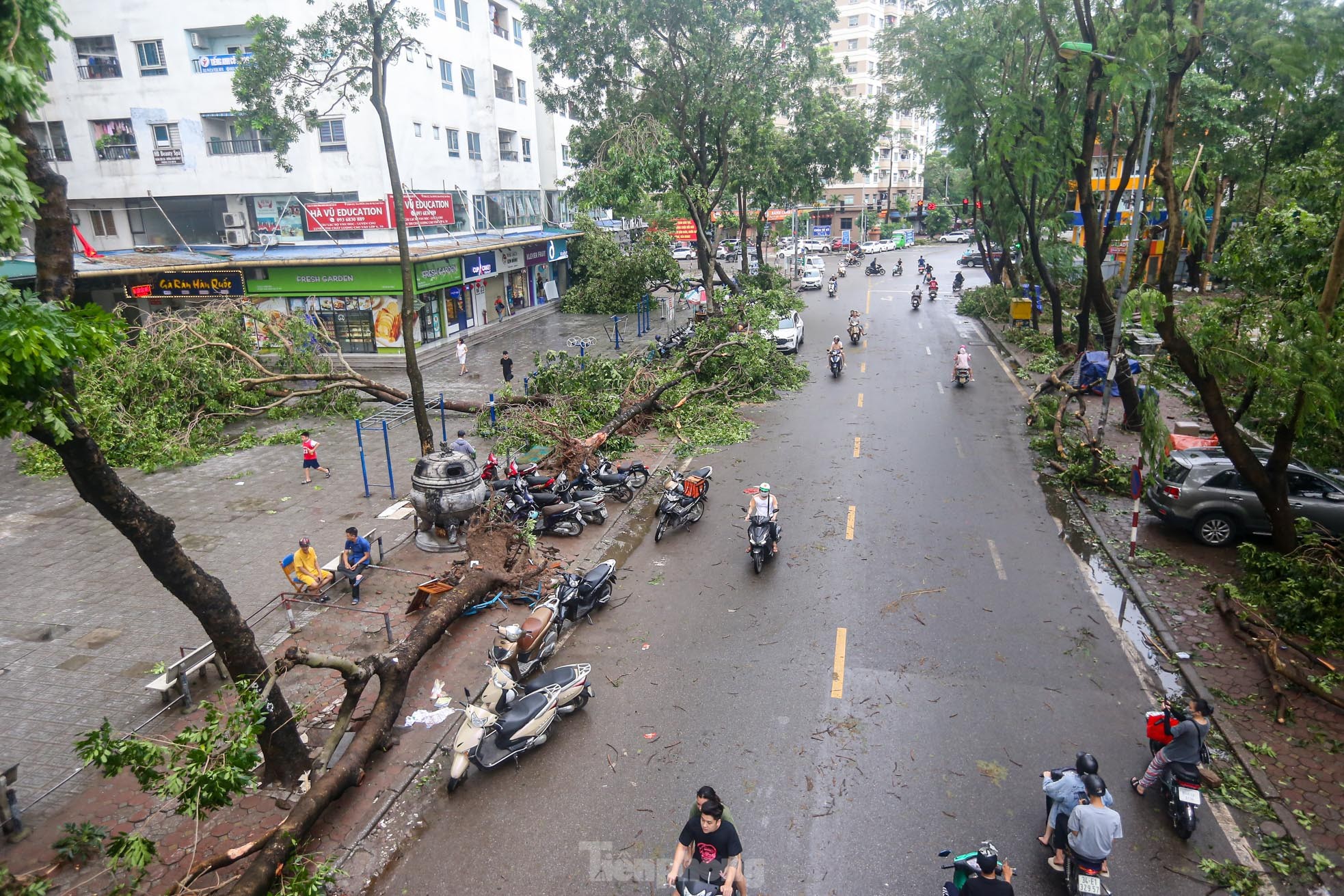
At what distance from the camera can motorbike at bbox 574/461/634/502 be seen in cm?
1548

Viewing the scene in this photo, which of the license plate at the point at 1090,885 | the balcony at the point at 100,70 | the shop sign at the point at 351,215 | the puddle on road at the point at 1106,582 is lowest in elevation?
the puddle on road at the point at 1106,582

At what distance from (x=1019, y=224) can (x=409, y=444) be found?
24.9 m

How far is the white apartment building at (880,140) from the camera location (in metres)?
83.9

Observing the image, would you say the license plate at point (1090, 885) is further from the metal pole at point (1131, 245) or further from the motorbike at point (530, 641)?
the metal pole at point (1131, 245)

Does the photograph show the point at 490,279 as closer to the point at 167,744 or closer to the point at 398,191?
the point at 398,191

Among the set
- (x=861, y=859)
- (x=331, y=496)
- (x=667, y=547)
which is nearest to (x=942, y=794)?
(x=861, y=859)

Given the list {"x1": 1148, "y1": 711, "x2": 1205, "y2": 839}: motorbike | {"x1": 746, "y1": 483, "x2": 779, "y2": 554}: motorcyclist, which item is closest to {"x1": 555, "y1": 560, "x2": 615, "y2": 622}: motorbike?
{"x1": 746, "y1": 483, "x2": 779, "y2": 554}: motorcyclist

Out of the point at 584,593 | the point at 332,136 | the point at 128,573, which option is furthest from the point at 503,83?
the point at 584,593

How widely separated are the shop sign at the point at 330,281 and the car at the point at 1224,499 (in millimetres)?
23545

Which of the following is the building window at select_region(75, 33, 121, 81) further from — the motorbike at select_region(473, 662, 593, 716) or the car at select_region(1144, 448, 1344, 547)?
the car at select_region(1144, 448, 1344, 547)

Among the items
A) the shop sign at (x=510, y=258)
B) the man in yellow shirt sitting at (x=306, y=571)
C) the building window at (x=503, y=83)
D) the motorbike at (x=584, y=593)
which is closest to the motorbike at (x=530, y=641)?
the motorbike at (x=584, y=593)

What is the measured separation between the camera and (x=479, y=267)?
33.2 m

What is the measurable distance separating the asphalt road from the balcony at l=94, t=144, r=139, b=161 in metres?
27.4

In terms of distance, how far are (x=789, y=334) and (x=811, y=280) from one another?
22.9 metres
